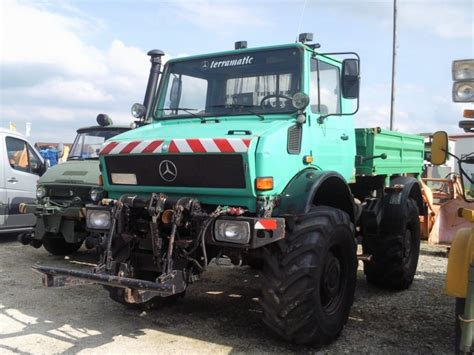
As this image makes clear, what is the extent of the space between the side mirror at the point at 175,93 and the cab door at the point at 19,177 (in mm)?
4867

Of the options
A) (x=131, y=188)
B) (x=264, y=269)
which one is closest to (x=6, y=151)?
(x=131, y=188)

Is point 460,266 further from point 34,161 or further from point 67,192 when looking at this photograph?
point 34,161

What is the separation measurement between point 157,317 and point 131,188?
1.40 meters

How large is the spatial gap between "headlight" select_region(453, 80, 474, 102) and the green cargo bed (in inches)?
83.1

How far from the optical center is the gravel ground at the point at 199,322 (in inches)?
175

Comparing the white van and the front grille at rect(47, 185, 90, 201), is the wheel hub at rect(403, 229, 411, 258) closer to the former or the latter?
the front grille at rect(47, 185, 90, 201)

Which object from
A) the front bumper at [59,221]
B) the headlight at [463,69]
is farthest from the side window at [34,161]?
Result: the headlight at [463,69]

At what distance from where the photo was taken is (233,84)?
5129 millimetres

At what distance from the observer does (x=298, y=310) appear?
4082 millimetres

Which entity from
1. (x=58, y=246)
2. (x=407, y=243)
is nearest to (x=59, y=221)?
(x=58, y=246)

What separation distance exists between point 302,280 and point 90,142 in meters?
5.62

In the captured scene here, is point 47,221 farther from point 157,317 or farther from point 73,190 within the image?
point 157,317

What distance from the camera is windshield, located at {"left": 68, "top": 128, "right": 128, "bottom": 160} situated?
28.0ft

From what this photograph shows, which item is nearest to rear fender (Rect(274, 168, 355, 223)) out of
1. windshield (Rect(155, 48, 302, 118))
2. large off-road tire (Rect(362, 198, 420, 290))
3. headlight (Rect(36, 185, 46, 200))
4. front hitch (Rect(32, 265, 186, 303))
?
windshield (Rect(155, 48, 302, 118))
